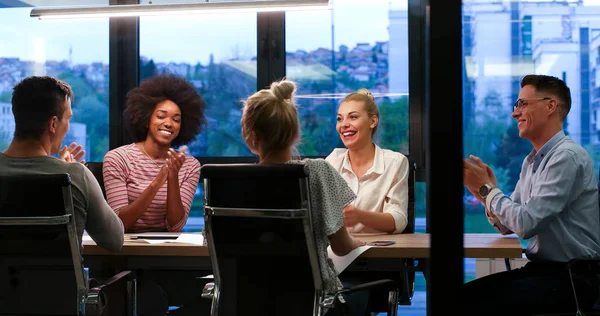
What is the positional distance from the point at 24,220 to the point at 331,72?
8.95ft

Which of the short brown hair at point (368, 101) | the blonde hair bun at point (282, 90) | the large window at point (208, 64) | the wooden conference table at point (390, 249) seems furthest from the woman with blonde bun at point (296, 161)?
the large window at point (208, 64)

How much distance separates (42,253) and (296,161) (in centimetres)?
85

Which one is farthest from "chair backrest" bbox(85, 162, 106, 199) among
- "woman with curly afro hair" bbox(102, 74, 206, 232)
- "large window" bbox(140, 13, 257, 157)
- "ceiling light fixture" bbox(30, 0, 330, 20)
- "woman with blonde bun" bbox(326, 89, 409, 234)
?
"woman with blonde bun" bbox(326, 89, 409, 234)

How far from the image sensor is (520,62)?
182 inches

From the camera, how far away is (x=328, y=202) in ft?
7.35

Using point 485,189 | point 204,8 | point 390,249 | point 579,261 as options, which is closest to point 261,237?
point 390,249

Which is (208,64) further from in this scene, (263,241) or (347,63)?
(263,241)

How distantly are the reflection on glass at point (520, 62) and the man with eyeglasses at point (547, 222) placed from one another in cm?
170

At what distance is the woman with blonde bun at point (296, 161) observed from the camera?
2.23 m

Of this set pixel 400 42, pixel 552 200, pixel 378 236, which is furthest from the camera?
pixel 400 42

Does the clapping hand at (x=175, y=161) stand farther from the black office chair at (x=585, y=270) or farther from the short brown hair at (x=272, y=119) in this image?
the black office chair at (x=585, y=270)

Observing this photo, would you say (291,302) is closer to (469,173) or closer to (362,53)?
(469,173)

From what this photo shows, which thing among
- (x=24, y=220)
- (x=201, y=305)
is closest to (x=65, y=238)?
(x=24, y=220)

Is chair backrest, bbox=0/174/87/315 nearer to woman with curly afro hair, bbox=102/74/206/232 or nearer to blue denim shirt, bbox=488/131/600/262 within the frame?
woman with curly afro hair, bbox=102/74/206/232
